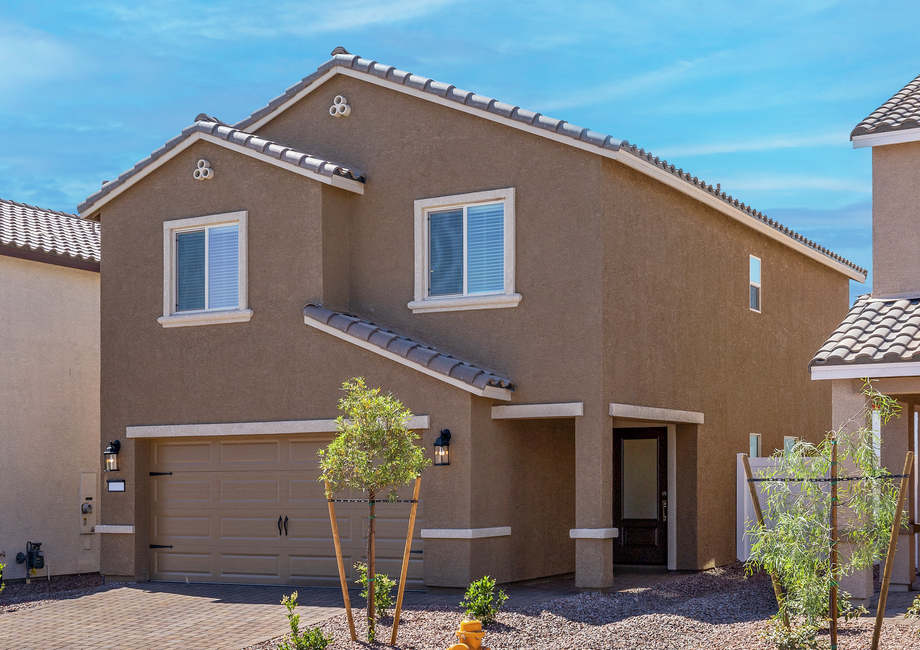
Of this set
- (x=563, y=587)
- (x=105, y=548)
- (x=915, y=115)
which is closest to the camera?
(x=915, y=115)

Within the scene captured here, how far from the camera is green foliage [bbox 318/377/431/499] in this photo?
11.3 m

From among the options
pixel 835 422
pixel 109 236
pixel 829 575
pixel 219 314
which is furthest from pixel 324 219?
pixel 829 575

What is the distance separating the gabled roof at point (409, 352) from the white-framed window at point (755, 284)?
21.9 ft

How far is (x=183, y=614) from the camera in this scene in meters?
13.8

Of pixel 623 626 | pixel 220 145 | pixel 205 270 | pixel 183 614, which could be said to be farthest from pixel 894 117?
pixel 183 614

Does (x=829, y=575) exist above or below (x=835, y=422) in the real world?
below

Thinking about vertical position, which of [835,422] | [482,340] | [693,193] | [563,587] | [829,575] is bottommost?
[563,587]

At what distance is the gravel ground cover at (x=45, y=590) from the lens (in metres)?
15.4

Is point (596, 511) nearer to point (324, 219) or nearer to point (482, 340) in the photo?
point (482, 340)

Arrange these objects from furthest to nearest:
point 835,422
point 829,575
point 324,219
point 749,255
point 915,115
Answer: point 749,255 → point 324,219 → point 915,115 → point 835,422 → point 829,575

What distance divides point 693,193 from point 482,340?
4.24m

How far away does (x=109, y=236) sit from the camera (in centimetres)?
1764

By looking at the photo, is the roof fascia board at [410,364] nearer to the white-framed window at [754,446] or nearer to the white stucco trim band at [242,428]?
the white stucco trim band at [242,428]

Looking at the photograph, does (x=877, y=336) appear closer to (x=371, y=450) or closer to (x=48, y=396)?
(x=371, y=450)
